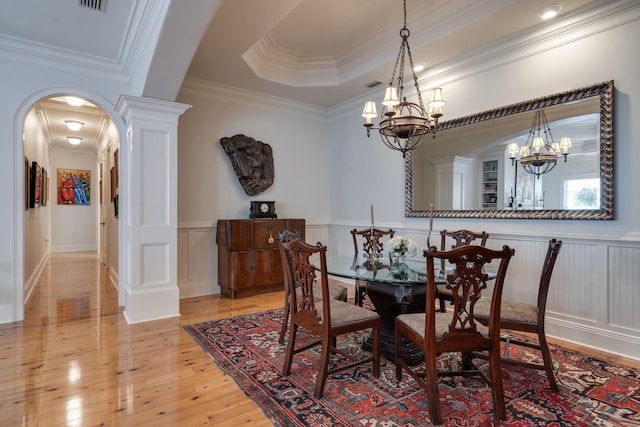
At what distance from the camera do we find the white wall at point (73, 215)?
9.34 meters

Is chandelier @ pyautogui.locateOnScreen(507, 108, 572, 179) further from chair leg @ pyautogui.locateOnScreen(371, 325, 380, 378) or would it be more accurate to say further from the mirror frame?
chair leg @ pyautogui.locateOnScreen(371, 325, 380, 378)

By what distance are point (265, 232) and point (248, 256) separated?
39cm

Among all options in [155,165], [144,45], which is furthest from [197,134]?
[144,45]

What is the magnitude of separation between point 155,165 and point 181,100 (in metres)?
1.24

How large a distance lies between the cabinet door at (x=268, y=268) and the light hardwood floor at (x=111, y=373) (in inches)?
20.1

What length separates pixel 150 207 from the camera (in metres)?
3.62

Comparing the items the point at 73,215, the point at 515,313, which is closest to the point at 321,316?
the point at 515,313

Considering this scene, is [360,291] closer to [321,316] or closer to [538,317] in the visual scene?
[321,316]

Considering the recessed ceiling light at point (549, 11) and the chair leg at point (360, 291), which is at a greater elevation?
the recessed ceiling light at point (549, 11)

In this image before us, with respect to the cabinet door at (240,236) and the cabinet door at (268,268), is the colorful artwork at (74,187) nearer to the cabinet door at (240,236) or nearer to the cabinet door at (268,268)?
the cabinet door at (240,236)

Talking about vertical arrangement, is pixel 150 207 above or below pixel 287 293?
above

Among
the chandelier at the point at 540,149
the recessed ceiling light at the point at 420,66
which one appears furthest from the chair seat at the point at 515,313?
the recessed ceiling light at the point at 420,66

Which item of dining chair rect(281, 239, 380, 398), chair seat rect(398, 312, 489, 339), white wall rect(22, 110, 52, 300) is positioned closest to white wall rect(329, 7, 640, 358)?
chair seat rect(398, 312, 489, 339)

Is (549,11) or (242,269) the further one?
(242,269)
